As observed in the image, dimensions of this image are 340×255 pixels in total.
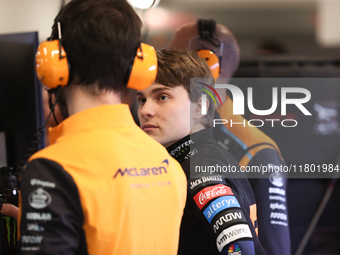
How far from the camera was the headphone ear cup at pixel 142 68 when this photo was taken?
85cm

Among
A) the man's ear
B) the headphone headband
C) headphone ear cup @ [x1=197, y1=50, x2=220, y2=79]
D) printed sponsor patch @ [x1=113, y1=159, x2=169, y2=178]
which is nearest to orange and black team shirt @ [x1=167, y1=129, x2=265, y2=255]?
the man's ear

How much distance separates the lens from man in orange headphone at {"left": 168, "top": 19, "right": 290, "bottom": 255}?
5.15 ft

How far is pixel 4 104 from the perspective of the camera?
123 cm

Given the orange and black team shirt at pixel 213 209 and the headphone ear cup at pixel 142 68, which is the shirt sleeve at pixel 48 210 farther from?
the orange and black team shirt at pixel 213 209

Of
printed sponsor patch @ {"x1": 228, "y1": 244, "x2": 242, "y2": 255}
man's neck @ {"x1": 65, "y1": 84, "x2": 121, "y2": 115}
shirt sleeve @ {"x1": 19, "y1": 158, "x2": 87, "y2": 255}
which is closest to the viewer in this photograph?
shirt sleeve @ {"x1": 19, "y1": 158, "x2": 87, "y2": 255}

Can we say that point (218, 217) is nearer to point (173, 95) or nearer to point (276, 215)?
point (173, 95)

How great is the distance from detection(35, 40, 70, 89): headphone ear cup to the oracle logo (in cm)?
52

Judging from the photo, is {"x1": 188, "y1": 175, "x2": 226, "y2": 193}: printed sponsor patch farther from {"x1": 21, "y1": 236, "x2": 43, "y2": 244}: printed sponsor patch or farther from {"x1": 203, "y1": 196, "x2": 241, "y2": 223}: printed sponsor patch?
{"x1": 21, "y1": 236, "x2": 43, "y2": 244}: printed sponsor patch

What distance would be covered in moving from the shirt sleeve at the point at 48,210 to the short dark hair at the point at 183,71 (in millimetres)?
647

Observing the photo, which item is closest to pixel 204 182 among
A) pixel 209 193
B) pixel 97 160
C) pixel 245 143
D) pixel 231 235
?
pixel 209 193

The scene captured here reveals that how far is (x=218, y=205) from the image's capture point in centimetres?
107

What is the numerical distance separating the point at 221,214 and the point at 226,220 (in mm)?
22

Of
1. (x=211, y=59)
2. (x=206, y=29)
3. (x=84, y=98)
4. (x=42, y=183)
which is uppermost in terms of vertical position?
(x=206, y=29)

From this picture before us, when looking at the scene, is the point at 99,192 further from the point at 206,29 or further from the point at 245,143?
the point at 206,29
